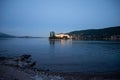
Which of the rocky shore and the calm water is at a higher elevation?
the rocky shore

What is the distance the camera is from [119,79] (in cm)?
1753

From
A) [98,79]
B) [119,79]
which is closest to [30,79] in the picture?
[98,79]

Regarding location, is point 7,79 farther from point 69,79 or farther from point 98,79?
point 98,79

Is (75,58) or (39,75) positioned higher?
(39,75)

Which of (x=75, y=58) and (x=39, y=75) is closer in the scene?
(x=39, y=75)

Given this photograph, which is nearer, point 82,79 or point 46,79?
point 46,79

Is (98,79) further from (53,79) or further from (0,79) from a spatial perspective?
(0,79)

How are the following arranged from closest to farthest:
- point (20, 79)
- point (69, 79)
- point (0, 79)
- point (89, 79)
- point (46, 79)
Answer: point (0, 79) → point (20, 79) → point (46, 79) → point (69, 79) → point (89, 79)

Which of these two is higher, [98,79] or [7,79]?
[7,79]

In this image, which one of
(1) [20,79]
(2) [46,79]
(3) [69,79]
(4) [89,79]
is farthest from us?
(4) [89,79]

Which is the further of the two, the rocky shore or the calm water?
the calm water

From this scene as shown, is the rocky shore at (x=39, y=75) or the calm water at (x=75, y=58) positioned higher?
the rocky shore at (x=39, y=75)

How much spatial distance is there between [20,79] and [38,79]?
5.24 ft

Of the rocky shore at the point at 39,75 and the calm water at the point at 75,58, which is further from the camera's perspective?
the calm water at the point at 75,58
